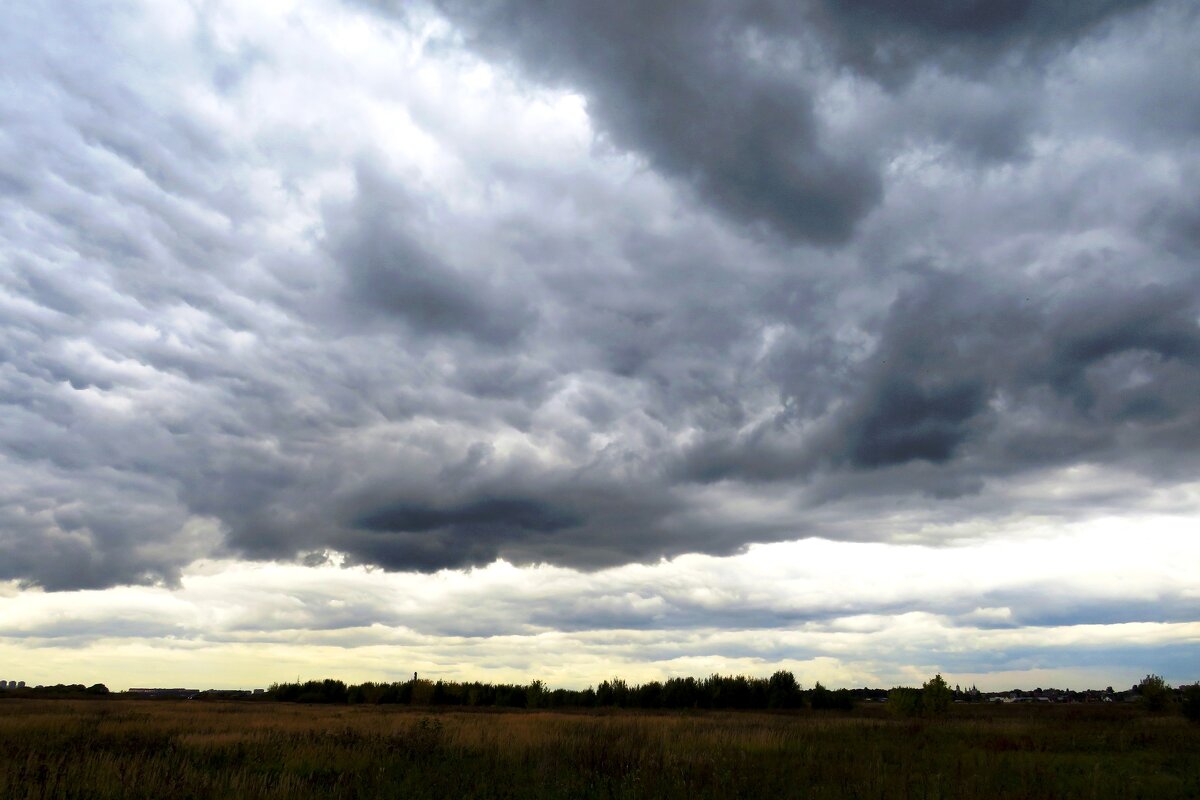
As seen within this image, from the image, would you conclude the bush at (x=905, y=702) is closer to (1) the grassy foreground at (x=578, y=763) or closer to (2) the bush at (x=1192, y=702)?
(2) the bush at (x=1192, y=702)

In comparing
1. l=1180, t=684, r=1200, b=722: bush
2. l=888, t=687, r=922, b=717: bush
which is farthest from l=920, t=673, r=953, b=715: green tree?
l=1180, t=684, r=1200, b=722: bush

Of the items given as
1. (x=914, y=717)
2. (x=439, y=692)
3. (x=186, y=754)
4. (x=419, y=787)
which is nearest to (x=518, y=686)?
→ (x=439, y=692)

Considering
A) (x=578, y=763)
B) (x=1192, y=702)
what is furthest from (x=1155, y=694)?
(x=578, y=763)

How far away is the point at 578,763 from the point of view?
706 inches

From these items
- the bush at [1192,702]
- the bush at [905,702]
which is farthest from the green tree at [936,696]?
the bush at [1192,702]

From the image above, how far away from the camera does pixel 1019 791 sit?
13875 mm

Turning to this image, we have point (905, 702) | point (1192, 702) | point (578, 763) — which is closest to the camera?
point (578, 763)

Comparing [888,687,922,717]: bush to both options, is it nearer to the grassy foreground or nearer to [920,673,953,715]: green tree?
[920,673,953,715]: green tree

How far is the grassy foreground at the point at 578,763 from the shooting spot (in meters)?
13.7

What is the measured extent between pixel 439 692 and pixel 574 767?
213 feet

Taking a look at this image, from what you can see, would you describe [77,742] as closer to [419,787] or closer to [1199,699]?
[419,787]

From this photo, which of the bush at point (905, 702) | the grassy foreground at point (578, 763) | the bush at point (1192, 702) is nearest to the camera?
the grassy foreground at point (578, 763)

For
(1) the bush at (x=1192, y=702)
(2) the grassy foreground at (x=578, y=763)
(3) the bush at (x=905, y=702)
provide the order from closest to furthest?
(2) the grassy foreground at (x=578, y=763), (1) the bush at (x=1192, y=702), (3) the bush at (x=905, y=702)

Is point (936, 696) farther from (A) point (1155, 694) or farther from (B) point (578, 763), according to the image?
(B) point (578, 763)
